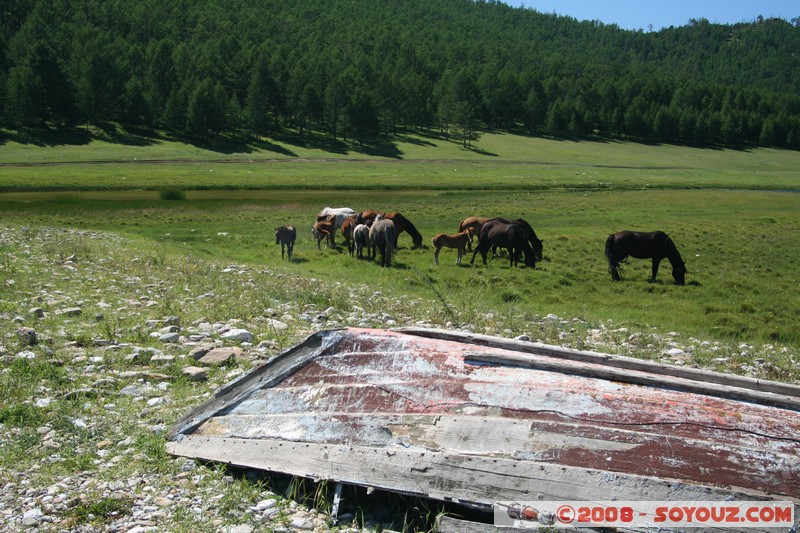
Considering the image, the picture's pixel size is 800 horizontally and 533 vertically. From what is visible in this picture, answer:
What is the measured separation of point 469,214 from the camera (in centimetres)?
4384

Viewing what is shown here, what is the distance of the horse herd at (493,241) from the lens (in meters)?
23.5

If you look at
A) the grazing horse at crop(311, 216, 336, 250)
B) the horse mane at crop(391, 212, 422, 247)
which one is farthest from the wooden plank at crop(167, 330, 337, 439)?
the grazing horse at crop(311, 216, 336, 250)

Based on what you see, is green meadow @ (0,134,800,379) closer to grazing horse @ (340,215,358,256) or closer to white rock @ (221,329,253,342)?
grazing horse @ (340,215,358,256)

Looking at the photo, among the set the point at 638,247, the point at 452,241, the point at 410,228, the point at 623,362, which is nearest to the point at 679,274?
the point at 638,247

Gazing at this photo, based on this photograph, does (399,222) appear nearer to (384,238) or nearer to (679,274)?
(384,238)

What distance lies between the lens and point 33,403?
7.44 meters

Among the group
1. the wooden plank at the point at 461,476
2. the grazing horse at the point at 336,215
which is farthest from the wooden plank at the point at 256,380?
the grazing horse at the point at 336,215

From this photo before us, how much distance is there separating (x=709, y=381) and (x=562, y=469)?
99.7 inches

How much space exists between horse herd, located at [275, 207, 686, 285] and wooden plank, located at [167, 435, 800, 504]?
1866cm

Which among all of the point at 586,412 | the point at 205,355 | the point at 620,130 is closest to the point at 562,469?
the point at 586,412

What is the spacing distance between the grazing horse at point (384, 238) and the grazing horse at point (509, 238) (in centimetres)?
340

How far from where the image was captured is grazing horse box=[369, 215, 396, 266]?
24.5 m

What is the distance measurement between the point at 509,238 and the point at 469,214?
18.9 metres

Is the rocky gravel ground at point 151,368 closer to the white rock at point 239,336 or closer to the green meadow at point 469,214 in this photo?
the white rock at point 239,336
